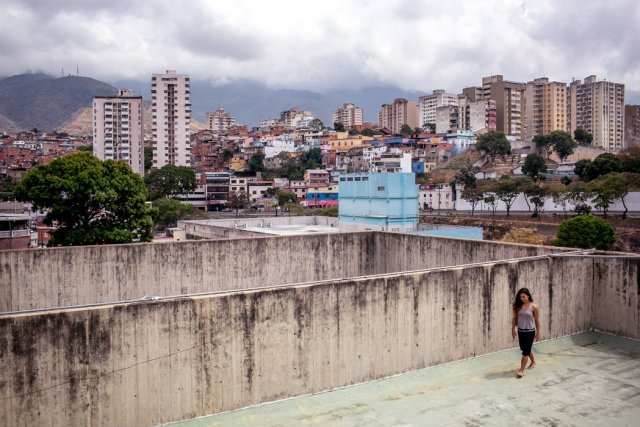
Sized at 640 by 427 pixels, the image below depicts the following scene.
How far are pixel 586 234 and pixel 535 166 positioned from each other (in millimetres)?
29337

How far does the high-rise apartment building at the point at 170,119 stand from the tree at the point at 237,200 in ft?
64.9

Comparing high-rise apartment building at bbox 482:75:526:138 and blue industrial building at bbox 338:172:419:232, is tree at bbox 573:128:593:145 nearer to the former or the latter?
high-rise apartment building at bbox 482:75:526:138

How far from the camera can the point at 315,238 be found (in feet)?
46.1

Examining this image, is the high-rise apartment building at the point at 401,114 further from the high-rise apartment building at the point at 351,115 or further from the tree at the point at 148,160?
the tree at the point at 148,160

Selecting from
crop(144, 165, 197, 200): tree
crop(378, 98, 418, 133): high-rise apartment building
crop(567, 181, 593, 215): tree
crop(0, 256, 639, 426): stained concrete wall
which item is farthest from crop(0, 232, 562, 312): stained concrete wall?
crop(378, 98, 418, 133): high-rise apartment building

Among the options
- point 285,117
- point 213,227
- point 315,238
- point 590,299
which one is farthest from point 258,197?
point 285,117

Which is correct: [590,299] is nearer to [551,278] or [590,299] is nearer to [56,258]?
[551,278]

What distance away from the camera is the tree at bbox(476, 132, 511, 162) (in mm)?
72562

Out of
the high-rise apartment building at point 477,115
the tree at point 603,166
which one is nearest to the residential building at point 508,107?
the high-rise apartment building at point 477,115

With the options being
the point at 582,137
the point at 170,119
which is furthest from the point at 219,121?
the point at 582,137

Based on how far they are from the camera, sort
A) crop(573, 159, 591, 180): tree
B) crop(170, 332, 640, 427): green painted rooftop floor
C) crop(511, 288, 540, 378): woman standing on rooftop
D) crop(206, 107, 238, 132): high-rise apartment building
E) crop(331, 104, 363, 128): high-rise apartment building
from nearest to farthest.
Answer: crop(170, 332, 640, 427): green painted rooftop floor < crop(511, 288, 540, 378): woman standing on rooftop < crop(573, 159, 591, 180): tree < crop(331, 104, 363, 128): high-rise apartment building < crop(206, 107, 238, 132): high-rise apartment building

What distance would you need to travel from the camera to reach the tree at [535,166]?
192 ft

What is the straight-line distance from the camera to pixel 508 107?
100 meters

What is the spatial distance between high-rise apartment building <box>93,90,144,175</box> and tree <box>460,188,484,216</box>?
43.1 metres
